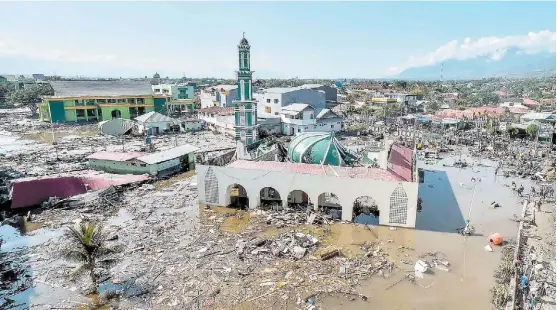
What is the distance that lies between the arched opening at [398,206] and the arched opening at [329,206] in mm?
2945

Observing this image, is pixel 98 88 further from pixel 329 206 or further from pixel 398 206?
pixel 398 206

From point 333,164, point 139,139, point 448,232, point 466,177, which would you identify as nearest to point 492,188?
point 466,177

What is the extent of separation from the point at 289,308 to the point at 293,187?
28.4ft

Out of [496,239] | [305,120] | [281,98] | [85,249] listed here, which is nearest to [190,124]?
[281,98]

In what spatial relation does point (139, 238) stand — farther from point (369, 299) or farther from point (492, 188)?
point (492, 188)

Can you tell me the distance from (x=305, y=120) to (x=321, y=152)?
71.8 feet

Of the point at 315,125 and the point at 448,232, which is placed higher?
the point at 315,125

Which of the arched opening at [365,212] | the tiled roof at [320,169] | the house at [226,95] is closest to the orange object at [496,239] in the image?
the tiled roof at [320,169]

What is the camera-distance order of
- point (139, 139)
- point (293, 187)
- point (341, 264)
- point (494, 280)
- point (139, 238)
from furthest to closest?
point (139, 139), point (293, 187), point (139, 238), point (341, 264), point (494, 280)

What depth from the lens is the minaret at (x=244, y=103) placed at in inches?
1154

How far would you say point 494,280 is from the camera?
1475 centimetres

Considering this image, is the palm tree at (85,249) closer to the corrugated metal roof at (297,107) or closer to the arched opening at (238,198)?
the arched opening at (238,198)

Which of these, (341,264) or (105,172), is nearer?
(341,264)

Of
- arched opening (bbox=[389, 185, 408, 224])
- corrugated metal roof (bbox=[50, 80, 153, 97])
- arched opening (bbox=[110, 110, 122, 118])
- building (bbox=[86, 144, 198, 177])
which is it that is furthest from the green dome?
corrugated metal roof (bbox=[50, 80, 153, 97])
